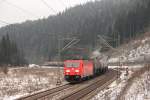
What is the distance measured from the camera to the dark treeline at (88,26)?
108525mm

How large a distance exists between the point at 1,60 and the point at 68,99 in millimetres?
93377

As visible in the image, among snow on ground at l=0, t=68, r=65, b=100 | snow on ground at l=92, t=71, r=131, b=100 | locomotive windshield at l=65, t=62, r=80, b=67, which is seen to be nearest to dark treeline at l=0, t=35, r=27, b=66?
snow on ground at l=0, t=68, r=65, b=100

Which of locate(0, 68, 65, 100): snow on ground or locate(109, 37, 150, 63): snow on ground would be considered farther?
locate(109, 37, 150, 63): snow on ground

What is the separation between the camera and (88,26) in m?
157

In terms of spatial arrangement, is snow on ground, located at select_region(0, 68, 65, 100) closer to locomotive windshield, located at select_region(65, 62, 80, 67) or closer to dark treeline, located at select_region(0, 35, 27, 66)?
locomotive windshield, located at select_region(65, 62, 80, 67)

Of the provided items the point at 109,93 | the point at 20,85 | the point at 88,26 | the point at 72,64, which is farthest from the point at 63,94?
the point at 88,26

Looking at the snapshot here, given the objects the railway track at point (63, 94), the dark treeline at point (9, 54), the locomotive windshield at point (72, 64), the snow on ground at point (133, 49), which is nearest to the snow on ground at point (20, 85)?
the railway track at point (63, 94)

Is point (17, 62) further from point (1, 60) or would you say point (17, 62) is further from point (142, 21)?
point (142, 21)

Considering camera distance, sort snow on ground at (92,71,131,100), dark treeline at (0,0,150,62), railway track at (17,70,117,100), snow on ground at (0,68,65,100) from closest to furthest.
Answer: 1. snow on ground at (92,71,131,100)
2. railway track at (17,70,117,100)
3. snow on ground at (0,68,65,100)
4. dark treeline at (0,0,150,62)

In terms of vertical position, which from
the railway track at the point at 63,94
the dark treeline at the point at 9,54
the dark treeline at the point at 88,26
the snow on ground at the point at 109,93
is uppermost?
the dark treeline at the point at 88,26

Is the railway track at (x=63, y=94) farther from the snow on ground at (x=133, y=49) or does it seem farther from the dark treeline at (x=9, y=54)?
the dark treeline at (x=9, y=54)

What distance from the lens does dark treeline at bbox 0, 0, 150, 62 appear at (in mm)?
108525

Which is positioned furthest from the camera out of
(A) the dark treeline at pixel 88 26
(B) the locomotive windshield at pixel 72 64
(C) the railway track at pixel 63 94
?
(A) the dark treeline at pixel 88 26

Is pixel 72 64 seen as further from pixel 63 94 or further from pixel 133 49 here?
pixel 133 49
